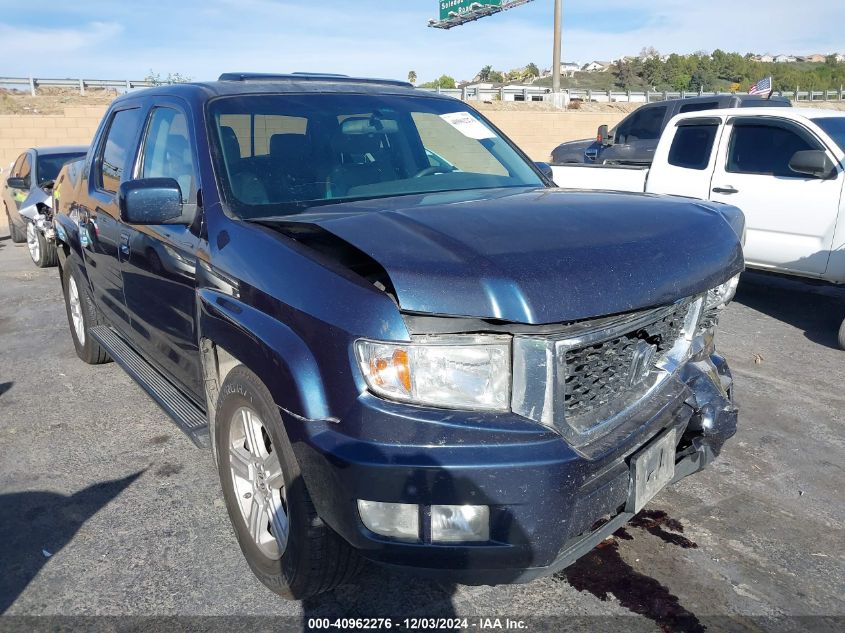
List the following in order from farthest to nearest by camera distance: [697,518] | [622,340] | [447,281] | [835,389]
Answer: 1. [835,389]
2. [697,518]
3. [622,340]
4. [447,281]

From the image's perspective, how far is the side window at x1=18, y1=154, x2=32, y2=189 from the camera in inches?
407

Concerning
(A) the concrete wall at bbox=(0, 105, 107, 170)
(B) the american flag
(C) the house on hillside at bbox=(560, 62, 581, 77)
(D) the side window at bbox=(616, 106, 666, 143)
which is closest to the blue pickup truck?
(D) the side window at bbox=(616, 106, 666, 143)

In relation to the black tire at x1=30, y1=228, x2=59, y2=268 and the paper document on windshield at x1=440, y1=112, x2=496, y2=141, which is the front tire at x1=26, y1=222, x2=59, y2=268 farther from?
the paper document on windshield at x1=440, y1=112, x2=496, y2=141

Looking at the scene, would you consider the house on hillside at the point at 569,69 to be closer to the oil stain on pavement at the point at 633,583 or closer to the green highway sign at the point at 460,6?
the green highway sign at the point at 460,6

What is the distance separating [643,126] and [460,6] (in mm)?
26371

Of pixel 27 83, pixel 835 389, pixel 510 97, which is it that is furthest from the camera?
pixel 510 97

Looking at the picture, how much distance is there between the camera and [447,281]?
7.13ft

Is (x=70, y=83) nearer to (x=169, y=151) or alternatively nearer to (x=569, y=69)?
(x=169, y=151)

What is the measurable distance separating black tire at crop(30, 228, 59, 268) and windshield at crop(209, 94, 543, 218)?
24.7 feet

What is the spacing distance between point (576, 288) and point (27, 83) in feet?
95.5

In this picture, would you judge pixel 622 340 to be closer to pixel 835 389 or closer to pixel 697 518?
pixel 697 518

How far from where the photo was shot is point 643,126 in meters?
13.3

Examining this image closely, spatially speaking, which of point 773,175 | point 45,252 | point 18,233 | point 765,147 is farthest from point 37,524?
point 18,233

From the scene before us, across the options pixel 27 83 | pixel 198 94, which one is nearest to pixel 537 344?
pixel 198 94
